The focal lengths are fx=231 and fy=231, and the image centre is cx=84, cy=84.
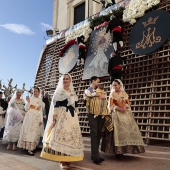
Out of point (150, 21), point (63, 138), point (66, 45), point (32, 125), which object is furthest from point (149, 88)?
point (66, 45)

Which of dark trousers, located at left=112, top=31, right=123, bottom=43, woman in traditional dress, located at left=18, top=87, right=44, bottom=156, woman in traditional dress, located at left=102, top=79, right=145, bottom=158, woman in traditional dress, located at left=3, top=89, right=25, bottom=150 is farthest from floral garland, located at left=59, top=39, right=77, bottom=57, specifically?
woman in traditional dress, located at left=102, top=79, right=145, bottom=158

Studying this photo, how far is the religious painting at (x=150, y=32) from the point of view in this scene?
643cm

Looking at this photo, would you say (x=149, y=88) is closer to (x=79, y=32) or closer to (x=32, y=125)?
(x=32, y=125)

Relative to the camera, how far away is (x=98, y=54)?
337 inches

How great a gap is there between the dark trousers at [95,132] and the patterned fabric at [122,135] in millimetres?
301

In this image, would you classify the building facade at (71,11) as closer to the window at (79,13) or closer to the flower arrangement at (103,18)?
the window at (79,13)

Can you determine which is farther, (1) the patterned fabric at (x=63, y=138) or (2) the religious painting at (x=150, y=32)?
(2) the religious painting at (x=150, y=32)

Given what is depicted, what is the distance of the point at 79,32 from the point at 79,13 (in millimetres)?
3725

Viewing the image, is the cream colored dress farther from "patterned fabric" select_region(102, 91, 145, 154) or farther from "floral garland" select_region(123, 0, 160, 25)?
"floral garland" select_region(123, 0, 160, 25)

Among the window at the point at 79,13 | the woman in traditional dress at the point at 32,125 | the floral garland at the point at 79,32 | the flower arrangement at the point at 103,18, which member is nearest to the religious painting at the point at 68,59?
the floral garland at the point at 79,32

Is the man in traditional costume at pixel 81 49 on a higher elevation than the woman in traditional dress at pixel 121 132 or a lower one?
higher

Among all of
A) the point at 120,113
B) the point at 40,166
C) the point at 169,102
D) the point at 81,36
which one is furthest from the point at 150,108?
the point at 81,36

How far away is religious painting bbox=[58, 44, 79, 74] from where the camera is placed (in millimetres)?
9922

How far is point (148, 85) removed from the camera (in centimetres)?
655
